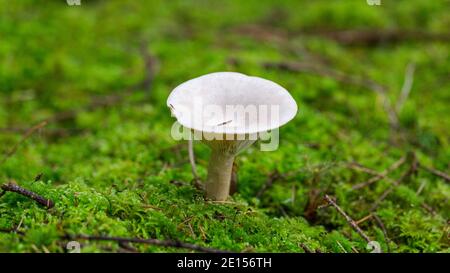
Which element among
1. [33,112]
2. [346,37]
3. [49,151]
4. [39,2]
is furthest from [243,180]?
[39,2]

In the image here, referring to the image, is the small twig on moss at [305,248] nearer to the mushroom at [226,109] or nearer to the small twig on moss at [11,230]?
the mushroom at [226,109]

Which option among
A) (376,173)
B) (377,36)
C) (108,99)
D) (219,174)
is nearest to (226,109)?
(219,174)

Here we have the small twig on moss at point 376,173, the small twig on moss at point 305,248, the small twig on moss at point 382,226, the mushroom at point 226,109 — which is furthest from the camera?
the small twig on moss at point 376,173

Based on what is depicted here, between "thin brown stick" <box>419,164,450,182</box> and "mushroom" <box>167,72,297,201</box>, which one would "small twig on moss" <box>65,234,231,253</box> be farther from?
"thin brown stick" <box>419,164,450,182</box>

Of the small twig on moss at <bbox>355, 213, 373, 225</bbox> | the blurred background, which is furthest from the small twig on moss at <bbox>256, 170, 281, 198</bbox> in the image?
the small twig on moss at <bbox>355, 213, 373, 225</bbox>

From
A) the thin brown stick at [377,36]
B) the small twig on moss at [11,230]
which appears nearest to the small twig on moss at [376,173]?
the small twig on moss at [11,230]

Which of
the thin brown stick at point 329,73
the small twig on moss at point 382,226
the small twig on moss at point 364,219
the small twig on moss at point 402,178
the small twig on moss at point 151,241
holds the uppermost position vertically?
the thin brown stick at point 329,73
